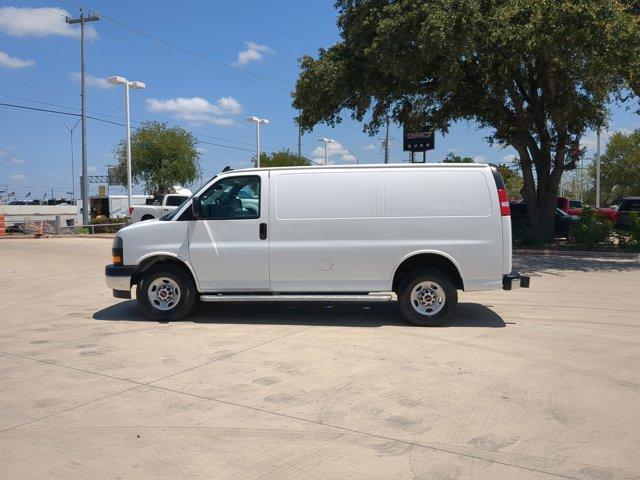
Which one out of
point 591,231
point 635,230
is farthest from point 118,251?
point 635,230

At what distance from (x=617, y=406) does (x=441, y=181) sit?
147 inches

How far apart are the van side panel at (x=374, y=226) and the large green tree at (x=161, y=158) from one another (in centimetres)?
3968

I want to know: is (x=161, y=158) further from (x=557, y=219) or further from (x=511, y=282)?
(x=511, y=282)

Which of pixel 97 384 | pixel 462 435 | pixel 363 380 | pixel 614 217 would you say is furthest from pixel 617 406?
pixel 614 217

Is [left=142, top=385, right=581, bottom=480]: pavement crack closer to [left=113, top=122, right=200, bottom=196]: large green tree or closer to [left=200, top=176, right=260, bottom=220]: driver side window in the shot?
[left=200, top=176, right=260, bottom=220]: driver side window

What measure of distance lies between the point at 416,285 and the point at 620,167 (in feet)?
186

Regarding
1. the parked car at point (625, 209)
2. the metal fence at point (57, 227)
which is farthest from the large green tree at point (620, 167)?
the metal fence at point (57, 227)

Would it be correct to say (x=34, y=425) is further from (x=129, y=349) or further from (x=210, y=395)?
(x=129, y=349)

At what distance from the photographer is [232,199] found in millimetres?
8406

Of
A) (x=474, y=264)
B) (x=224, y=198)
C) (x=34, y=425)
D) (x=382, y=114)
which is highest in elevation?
(x=382, y=114)

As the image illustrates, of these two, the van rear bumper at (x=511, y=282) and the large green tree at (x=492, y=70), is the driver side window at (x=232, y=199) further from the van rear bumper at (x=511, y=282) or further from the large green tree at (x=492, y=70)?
the large green tree at (x=492, y=70)

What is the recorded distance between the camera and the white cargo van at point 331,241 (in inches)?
312

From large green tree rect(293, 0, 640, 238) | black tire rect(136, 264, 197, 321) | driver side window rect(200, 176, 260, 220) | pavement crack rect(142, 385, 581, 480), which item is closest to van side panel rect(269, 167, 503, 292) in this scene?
driver side window rect(200, 176, 260, 220)

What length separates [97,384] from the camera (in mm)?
5754
